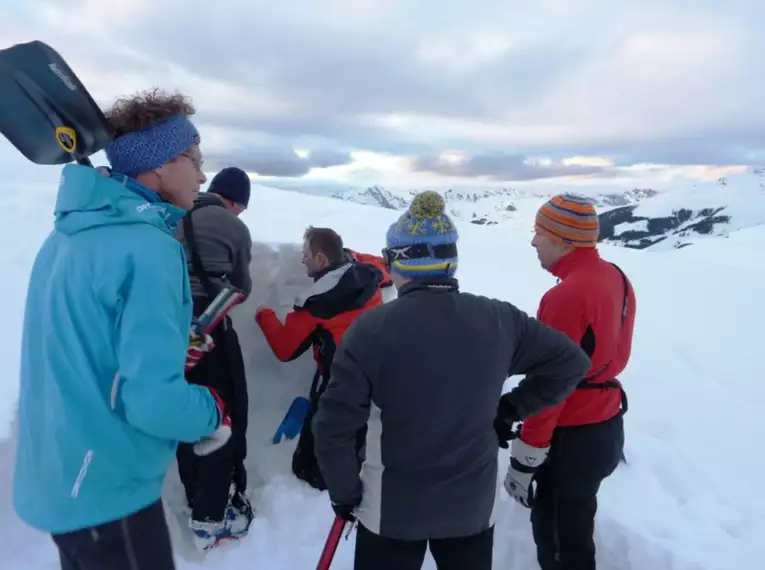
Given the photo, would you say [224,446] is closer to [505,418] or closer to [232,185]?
[232,185]

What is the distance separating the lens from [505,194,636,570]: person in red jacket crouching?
→ 9.21ft

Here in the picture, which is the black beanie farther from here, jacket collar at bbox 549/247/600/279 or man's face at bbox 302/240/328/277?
jacket collar at bbox 549/247/600/279

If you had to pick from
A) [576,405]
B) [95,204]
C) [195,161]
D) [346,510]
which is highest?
[195,161]

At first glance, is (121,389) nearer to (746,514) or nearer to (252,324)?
(252,324)

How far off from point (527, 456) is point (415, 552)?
84 centimetres

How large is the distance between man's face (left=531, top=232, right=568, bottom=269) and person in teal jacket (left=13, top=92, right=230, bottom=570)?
1.93 m

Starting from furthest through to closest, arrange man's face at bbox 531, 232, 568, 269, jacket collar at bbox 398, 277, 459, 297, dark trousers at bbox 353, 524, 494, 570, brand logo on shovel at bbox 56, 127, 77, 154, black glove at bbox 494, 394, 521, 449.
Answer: man's face at bbox 531, 232, 568, 269 < black glove at bbox 494, 394, 521, 449 < dark trousers at bbox 353, 524, 494, 570 < jacket collar at bbox 398, 277, 459, 297 < brand logo on shovel at bbox 56, 127, 77, 154

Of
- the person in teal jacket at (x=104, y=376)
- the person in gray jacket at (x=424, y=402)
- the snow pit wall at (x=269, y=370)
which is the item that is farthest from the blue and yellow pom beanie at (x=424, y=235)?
the snow pit wall at (x=269, y=370)

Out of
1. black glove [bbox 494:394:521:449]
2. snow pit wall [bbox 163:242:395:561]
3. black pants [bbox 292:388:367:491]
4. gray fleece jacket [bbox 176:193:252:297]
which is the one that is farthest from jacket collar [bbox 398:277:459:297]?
snow pit wall [bbox 163:242:395:561]

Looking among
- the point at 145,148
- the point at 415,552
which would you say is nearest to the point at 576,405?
the point at 415,552

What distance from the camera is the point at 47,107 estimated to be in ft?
6.59

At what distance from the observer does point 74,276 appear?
1743 millimetres

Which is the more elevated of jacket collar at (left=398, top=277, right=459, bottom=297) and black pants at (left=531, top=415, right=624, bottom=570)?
jacket collar at (left=398, top=277, right=459, bottom=297)

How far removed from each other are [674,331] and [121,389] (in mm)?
9643
